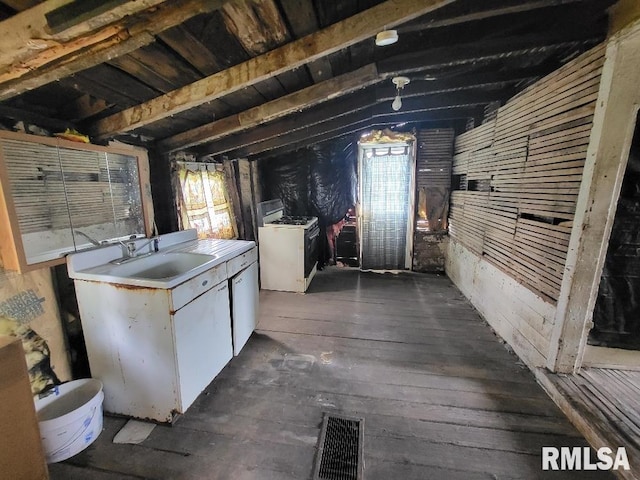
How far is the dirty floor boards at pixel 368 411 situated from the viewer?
4.50ft

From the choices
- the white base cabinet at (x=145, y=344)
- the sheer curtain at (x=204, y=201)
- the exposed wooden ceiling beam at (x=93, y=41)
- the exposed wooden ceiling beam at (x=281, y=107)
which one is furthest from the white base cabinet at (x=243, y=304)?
the exposed wooden ceiling beam at (x=93, y=41)

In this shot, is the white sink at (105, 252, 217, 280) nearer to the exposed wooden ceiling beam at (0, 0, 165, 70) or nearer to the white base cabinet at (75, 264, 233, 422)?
the white base cabinet at (75, 264, 233, 422)

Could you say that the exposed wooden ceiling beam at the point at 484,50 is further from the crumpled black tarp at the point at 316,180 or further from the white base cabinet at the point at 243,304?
the crumpled black tarp at the point at 316,180

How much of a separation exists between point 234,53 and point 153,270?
5.23ft

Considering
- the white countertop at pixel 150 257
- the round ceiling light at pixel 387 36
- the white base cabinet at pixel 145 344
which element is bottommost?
the white base cabinet at pixel 145 344

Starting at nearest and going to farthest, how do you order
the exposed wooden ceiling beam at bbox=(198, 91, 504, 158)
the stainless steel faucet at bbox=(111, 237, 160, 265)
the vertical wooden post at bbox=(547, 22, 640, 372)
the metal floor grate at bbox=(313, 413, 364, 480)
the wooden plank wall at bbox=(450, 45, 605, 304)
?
the metal floor grate at bbox=(313, 413, 364, 480) < the vertical wooden post at bbox=(547, 22, 640, 372) < the wooden plank wall at bbox=(450, 45, 605, 304) < the stainless steel faucet at bbox=(111, 237, 160, 265) < the exposed wooden ceiling beam at bbox=(198, 91, 504, 158)

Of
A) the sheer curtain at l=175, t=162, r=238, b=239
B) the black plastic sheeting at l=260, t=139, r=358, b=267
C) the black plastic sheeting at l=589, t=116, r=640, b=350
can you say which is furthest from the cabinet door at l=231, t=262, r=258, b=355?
A: the black plastic sheeting at l=589, t=116, r=640, b=350

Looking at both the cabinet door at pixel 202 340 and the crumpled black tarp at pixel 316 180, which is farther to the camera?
the crumpled black tarp at pixel 316 180

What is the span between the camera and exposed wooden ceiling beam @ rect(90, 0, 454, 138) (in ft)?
4.19

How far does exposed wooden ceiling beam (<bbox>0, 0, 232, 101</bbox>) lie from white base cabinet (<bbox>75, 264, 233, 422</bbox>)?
102 cm

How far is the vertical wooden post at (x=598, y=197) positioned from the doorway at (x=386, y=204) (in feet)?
8.41

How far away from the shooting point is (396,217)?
14.1ft

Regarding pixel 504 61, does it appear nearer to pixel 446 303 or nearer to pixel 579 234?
pixel 579 234

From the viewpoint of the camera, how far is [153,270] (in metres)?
2.04
